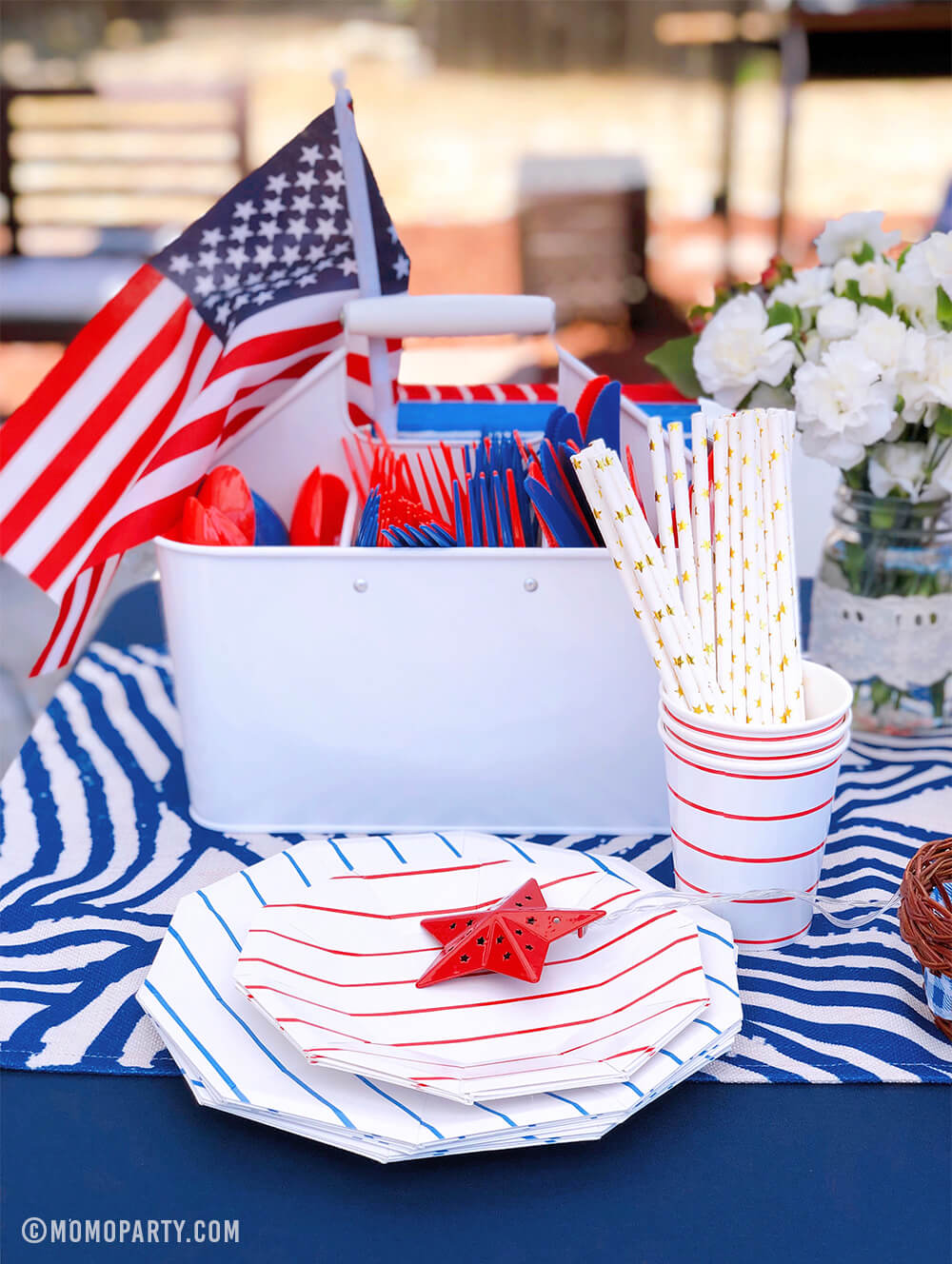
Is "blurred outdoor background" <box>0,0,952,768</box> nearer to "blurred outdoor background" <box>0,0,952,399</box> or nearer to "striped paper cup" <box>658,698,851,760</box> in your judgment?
"blurred outdoor background" <box>0,0,952,399</box>

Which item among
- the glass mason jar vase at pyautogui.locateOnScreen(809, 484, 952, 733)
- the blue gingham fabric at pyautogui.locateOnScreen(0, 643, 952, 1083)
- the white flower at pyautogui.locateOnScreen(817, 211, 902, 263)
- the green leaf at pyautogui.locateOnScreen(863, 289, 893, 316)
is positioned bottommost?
the blue gingham fabric at pyautogui.locateOnScreen(0, 643, 952, 1083)

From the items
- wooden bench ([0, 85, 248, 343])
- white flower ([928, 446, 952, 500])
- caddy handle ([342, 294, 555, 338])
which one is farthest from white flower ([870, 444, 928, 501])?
wooden bench ([0, 85, 248, 343])

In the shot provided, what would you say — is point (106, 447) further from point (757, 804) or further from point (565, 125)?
point (565, 125)

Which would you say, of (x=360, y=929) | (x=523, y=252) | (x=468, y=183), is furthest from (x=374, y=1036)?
(x=468, y=183)

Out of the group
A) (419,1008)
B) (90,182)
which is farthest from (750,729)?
(90,182)

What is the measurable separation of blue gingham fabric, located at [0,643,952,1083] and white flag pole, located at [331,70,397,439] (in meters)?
0.30

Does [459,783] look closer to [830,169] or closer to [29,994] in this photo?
[29,994]

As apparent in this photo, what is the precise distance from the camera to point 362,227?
2.79 feet

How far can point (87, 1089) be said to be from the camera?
0.57 m

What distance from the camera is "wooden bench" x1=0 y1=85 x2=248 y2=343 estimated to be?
373 cm

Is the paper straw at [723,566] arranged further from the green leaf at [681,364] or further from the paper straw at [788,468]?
the green leaf at [681,364]

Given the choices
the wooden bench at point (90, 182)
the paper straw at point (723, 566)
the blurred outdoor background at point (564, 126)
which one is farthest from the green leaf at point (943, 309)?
the blurred outdoor background at point (564, 126)

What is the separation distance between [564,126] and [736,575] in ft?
16.4

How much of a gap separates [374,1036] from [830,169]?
5236 mm
